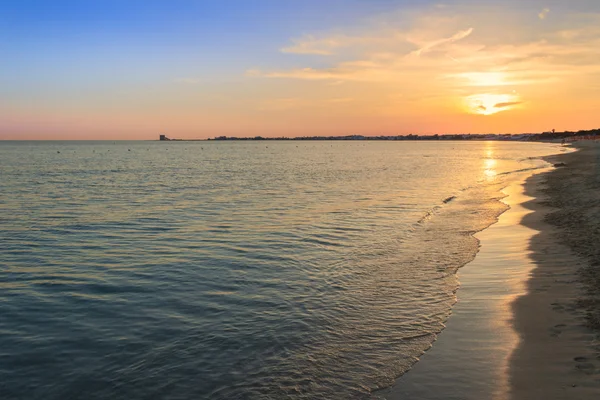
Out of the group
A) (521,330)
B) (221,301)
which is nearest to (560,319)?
(521,330)

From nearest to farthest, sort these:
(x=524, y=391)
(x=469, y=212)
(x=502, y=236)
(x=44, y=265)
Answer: (x=524, y=391), (x=44, y=265), (x=502, y=236), (x=469, y=212)

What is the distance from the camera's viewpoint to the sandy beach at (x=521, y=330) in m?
7.48

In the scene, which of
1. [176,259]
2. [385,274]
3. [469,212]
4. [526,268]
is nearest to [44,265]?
[176,259]

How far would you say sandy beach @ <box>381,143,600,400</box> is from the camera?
7.48m

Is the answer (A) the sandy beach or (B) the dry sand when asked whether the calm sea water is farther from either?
(B) the dry sand

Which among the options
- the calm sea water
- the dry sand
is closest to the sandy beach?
the dry sand

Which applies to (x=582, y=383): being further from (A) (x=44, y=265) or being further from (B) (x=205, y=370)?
(A) (x=44, y=265)

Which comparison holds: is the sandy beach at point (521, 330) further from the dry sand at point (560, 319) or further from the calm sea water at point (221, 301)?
the calm sea water at point (221, 301)

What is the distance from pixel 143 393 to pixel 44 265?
10590 mm

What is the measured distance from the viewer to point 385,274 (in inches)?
585

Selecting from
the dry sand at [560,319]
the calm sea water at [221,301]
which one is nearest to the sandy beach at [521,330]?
the dry sand at [560,319]

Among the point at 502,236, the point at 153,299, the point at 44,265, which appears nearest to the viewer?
the point at 153,299

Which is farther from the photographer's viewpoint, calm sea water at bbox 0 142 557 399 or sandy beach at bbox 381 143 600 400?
calm sea water at bbox 0 142 557 399

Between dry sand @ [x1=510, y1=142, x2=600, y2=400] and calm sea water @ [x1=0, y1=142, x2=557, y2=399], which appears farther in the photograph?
calm sea water @ [x1=0, y1=142, x2=557, y2=399]
